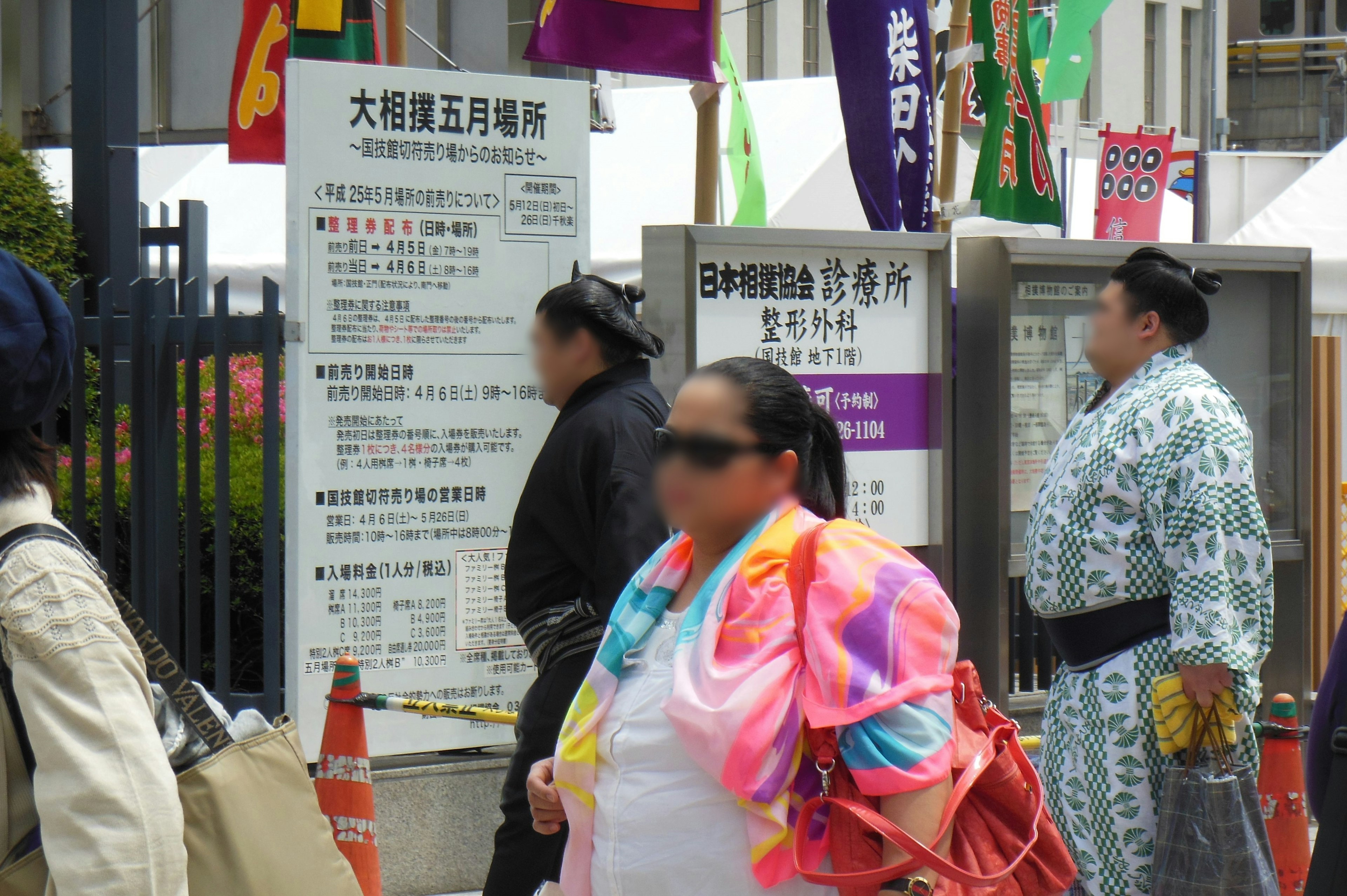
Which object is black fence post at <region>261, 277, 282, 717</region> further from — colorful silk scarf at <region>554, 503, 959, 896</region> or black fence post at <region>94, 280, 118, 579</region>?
colorful silk scarf at <region>554, 503, 959, 896</region>

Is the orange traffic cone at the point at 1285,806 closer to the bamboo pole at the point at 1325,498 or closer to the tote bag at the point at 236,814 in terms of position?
the bamboo pole at the point at 1325,498

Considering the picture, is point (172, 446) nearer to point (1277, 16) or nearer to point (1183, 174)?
point (1183, 174)

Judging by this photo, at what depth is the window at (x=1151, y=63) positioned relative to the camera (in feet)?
87.8

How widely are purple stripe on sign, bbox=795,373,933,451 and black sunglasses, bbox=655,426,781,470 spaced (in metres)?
2.53

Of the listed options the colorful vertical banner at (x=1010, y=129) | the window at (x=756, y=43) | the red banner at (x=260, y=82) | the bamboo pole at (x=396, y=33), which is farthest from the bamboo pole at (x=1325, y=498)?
the window at (x=756, y=43)

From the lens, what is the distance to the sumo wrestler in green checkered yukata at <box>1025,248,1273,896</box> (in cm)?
336

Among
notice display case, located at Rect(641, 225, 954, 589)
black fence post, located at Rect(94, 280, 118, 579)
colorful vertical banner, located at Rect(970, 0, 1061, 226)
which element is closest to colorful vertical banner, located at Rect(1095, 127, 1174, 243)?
colorful vertical banner, located at Rect(970, 0, 1061, 226)

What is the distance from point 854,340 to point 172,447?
225cm

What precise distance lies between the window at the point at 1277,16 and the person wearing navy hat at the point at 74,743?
36.8 meters

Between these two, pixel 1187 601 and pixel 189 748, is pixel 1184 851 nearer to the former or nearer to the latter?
pixel 1187 601

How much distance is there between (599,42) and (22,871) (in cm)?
344

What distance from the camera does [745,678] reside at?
1941mm

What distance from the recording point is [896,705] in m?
1.85

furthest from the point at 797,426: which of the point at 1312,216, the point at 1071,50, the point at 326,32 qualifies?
the point at 1312,216
